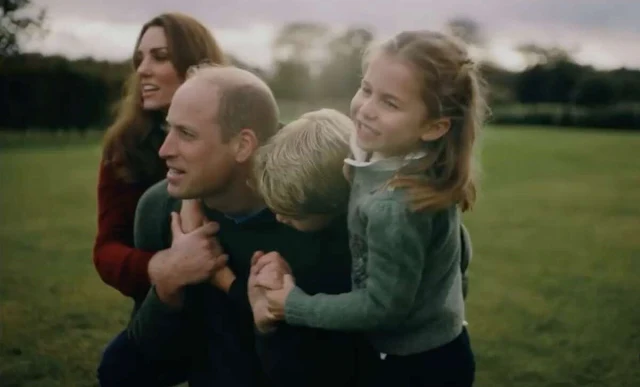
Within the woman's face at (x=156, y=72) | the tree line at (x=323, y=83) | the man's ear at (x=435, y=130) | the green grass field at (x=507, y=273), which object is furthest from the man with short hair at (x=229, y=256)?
the green grass field at (x=507, y=273)

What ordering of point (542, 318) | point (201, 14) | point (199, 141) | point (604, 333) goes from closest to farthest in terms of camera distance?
point (199, 141)
point (201, 14)
point (604, 333)
point (542, 318)

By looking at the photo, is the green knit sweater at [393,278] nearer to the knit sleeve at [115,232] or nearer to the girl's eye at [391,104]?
the girl's eye at [391,104]

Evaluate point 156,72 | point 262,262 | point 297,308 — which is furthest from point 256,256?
point 156,72

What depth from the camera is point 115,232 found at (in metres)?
1.75

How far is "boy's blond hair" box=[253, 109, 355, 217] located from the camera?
129cm

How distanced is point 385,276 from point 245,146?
0.36m

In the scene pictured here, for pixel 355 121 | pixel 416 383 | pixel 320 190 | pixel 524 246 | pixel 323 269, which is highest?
pixel 355 121

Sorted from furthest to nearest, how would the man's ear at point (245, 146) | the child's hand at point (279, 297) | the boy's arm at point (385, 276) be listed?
1. the man's ear at point (245, 146)
2. the child's hand at point (279, 297)
3. the boy's arm at point (385, 276)

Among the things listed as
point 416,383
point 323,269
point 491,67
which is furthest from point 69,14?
point 416,383

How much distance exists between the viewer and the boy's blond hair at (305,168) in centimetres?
129

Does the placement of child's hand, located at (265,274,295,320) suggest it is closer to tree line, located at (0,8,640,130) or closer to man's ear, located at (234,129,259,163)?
man's ear, located at (234,129,259,163)

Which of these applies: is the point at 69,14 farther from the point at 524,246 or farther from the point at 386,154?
the point at 524,246

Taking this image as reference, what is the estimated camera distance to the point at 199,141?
1.40 metres

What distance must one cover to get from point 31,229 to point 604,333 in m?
2.81
